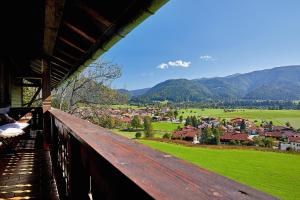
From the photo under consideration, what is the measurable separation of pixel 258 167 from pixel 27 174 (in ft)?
95.2

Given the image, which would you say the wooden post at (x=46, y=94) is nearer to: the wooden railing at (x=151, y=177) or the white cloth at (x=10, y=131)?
the white cloth at (x=10, y=131)

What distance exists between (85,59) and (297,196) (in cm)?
2101

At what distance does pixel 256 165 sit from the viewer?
101 ft

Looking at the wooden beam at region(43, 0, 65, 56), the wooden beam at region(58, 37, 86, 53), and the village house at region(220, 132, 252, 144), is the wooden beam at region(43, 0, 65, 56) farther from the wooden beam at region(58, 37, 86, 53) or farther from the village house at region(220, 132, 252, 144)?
the village house at region(220, 132, 252, 144)

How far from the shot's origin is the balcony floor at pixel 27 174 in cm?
341

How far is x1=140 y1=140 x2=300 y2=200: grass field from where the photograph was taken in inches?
897

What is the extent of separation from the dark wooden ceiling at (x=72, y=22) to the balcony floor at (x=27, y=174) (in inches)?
67.6

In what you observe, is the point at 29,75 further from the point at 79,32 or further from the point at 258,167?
the point at 258,167

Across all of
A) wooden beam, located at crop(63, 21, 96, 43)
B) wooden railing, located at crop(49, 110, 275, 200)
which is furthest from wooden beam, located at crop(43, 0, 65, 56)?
wooden railing, located at crop(49, 110, 275, 200)

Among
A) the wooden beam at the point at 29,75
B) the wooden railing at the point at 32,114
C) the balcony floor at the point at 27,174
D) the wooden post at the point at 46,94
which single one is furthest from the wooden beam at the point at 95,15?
the wooden beam at the point at 29,75

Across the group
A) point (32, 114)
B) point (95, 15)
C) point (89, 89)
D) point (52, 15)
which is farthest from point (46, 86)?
point (89, 89)

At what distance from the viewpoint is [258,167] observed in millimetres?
29719

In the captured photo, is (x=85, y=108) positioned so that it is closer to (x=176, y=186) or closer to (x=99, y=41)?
(x=99, y=41)

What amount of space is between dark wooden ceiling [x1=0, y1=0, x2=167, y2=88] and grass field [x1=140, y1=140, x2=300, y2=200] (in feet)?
53.4
